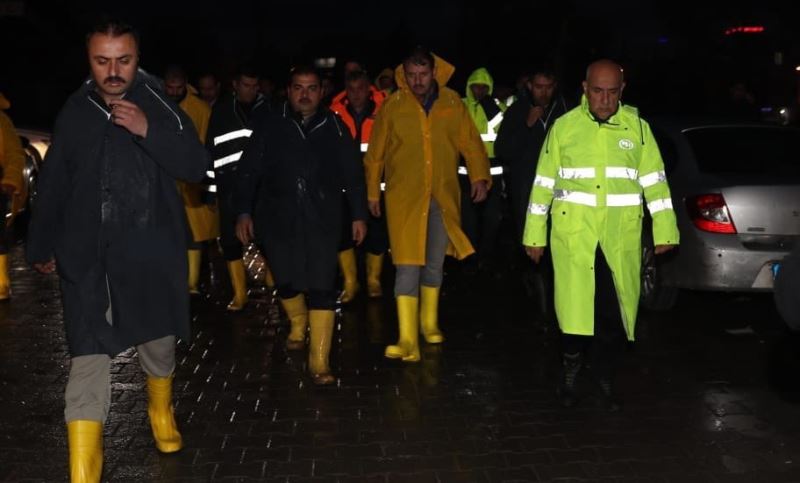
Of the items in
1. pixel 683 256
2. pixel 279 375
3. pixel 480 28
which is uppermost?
pixel 480 28

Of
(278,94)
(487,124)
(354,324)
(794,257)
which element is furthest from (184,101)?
(794,257)

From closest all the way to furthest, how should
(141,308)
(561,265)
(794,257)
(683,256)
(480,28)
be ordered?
(794,257) < (141,308) < (561,265) < (683,256) < (480,28)

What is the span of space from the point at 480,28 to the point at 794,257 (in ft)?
190

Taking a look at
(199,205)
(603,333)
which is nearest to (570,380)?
(603,333)

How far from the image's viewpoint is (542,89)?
29.0ft

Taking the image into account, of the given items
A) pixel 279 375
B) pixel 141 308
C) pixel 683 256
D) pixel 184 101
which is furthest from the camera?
pixel 184 101

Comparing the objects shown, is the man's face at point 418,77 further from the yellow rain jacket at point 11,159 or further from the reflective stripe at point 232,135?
the yellow rain jacket at point 11,159

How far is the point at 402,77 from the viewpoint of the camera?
25.6 ft

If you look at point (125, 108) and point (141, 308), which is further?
point (141, 308)

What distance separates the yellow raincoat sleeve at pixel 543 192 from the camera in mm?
6492

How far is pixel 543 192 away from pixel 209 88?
5.31m

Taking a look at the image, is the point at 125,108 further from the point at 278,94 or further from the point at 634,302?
the point at 278,94

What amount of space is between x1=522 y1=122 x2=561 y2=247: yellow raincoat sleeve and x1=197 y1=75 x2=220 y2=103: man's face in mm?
5224

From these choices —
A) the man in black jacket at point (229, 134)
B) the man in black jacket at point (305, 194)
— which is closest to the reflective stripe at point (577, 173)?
the man in black jacket at point (305, 194)
